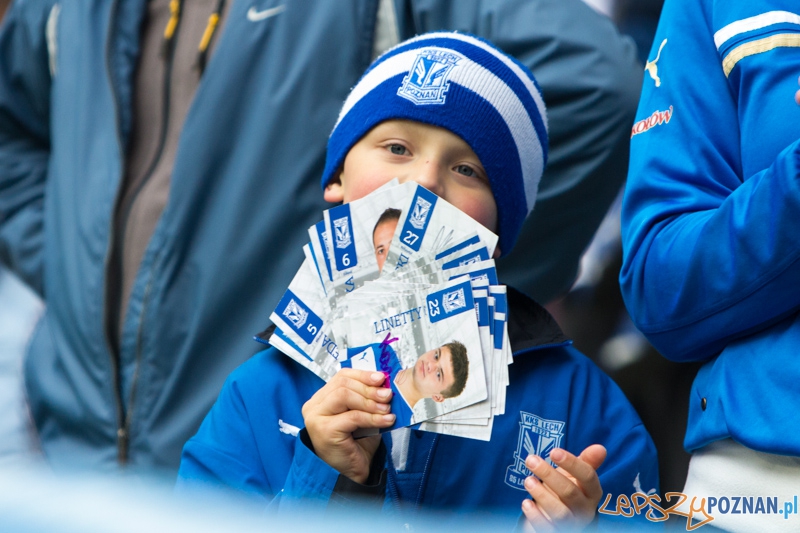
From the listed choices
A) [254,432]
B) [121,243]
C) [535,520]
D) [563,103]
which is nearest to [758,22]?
[535,520]

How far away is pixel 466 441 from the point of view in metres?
1.82

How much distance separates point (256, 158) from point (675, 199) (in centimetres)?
135

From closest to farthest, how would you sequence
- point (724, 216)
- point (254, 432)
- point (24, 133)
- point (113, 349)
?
point (724, 216) < point (254, 432) < point (113, 349) < point (24, 133)

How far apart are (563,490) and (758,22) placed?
859 millimetres

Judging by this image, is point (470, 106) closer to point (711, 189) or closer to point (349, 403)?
point (711, 189)

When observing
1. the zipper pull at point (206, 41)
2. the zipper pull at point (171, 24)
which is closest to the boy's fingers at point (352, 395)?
the zipper pull at point (206, 41)

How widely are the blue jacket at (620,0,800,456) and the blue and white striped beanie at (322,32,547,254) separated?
426mm

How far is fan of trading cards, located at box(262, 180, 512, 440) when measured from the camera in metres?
1.54

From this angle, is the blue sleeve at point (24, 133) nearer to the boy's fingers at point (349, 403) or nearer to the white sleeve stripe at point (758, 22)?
the boy's fingers at point (349, 403)

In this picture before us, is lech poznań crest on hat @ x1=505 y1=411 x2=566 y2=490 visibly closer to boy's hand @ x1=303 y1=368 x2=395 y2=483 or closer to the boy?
the boy

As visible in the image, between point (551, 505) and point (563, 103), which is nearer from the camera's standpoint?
point (551, 505)

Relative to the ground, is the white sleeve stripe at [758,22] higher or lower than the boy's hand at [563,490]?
higher

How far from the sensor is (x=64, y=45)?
2.91 meters

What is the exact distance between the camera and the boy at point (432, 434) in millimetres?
1536
